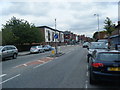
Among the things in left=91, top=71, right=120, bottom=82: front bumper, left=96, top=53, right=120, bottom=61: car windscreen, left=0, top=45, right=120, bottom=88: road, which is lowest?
left=0, top=45, right=120, bottom=88: road

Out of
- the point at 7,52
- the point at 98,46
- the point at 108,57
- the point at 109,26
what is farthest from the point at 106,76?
the point at 109,26

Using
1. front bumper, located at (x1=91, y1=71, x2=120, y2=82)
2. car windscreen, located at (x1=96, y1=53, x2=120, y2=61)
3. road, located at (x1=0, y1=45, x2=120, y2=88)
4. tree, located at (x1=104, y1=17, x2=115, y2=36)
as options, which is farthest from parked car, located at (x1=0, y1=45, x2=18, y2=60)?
tree, located at (x1=104, y1=17, x2=115, y2=36)

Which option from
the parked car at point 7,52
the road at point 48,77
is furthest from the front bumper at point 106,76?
the parked car at point 7,52

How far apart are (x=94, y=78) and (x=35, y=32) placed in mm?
35341

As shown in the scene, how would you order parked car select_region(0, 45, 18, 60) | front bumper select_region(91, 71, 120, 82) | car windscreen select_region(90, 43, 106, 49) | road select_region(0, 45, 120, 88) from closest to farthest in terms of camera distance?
1. front bumper select_region(91, 71, 120, 82)
2. road select_region(0, 45, 120, 88)
3. car windscreen select_region(90, 43, 106, 49)
4. parked car select_region(0, 45, 18, 60)

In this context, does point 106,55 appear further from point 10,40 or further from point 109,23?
point 109,23

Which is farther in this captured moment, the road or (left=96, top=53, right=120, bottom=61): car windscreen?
the road

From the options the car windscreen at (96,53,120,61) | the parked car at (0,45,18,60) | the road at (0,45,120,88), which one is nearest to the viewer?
the car windscreen at (96,53,120,61)

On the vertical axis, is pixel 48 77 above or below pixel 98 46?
below

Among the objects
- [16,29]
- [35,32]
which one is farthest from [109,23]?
[16,29]

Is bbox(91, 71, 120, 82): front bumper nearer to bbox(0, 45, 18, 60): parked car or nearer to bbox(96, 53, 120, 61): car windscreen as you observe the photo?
bbox(96, 53, 120, 61): car windscreen

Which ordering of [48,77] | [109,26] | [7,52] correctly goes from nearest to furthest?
[48,77] → [7,52] → [109,26]

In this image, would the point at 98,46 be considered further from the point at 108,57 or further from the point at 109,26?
the point at 109,26

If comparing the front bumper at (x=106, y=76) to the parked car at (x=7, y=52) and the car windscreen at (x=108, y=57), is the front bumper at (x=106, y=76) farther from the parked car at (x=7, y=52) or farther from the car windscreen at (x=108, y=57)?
the parked car at (x=7, y=52)
